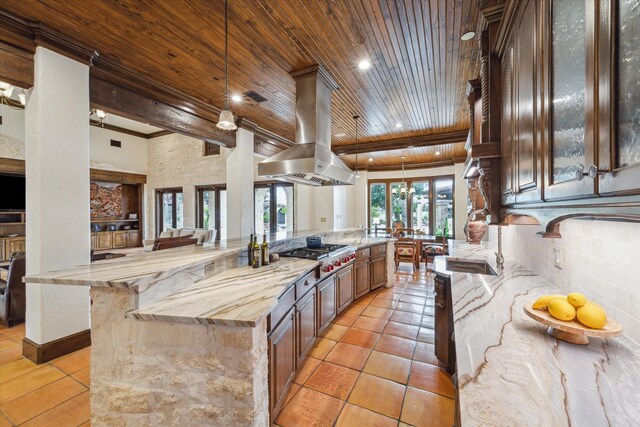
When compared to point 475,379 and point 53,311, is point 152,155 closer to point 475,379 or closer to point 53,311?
point 53,311

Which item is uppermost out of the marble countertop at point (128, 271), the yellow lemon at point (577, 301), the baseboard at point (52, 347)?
the marble countertop at point (128, 271)

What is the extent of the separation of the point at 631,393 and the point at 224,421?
5.01ft

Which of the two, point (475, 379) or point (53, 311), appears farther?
point (53, 311)

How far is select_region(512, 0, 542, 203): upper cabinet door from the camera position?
3.35 feet

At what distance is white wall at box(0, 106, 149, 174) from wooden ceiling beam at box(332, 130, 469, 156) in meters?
6.62

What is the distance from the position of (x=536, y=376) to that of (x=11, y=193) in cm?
908

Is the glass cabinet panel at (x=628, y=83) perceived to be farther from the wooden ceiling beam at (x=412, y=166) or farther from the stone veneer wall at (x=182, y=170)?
the stone veneer wall at (x=182, y=170)

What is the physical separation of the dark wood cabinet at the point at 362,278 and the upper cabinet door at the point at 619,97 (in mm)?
3100

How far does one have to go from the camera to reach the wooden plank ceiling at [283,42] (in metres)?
1.90

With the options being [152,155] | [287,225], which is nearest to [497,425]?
[287,225]

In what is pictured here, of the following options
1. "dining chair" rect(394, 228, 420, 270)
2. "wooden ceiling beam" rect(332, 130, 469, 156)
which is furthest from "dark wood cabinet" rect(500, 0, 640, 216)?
"dining chair" rect(394, 228, 420, 270)

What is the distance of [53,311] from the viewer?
7.39 ft

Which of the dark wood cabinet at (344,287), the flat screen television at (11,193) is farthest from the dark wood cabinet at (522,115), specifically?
the flat screen television at (11,193)

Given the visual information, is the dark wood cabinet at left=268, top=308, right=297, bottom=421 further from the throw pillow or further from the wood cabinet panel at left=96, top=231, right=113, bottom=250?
the wood cabinet panel at left=96, top=231, right=113, bottom=250
